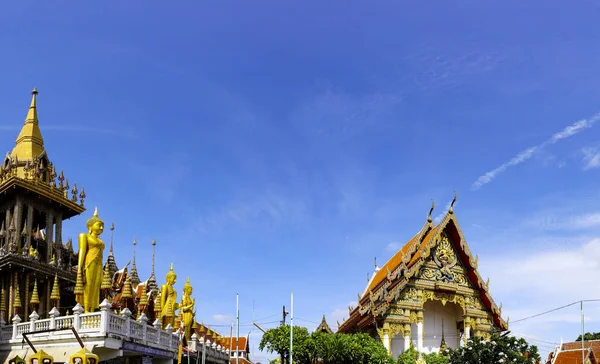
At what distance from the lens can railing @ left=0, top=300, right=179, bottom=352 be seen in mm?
19688

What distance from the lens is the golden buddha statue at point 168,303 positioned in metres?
28.4

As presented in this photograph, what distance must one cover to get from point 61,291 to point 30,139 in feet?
27.1

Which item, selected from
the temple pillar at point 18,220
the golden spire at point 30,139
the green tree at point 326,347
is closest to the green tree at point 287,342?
the green tree at point 326,347

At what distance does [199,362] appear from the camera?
106 feet

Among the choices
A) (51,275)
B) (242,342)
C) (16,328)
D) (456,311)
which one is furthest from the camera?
(242,342)

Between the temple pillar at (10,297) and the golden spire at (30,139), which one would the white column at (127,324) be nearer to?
the temple pillar at (10,297)

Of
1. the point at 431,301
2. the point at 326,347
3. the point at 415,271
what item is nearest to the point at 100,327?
the point at 326,347

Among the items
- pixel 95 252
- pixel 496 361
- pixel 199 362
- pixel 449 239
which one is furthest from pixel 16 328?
pixel 449 239

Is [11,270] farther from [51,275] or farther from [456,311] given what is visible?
[456,311]

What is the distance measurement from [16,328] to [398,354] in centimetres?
2151

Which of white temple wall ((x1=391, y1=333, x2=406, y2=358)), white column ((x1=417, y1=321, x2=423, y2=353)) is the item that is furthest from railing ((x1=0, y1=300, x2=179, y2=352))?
white column ((x1=417, y1=321, x2=423, y2=353))

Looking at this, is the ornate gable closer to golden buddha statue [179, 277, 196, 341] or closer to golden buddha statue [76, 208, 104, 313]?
golden buddha statue [179, 277, 196, 341]

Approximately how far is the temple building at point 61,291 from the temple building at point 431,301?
922 centimetres

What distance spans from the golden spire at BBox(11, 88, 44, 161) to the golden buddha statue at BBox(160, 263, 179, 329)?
1067 centimetres
